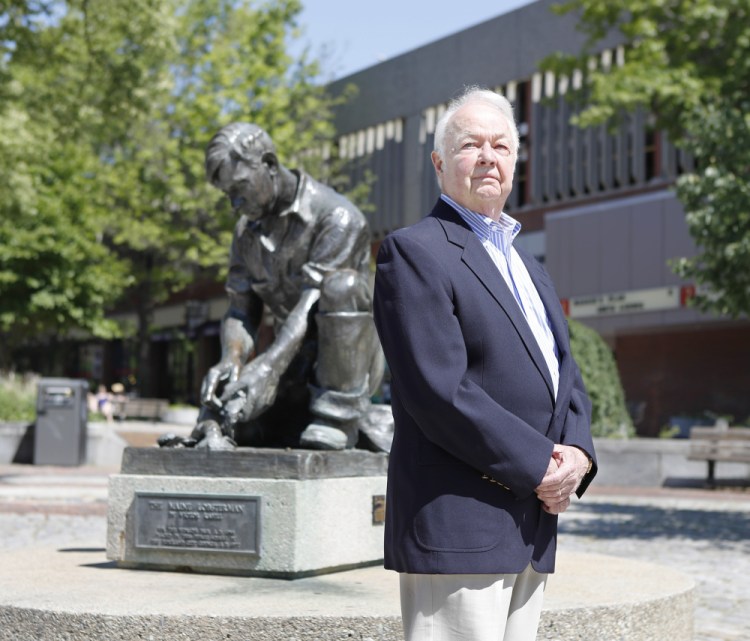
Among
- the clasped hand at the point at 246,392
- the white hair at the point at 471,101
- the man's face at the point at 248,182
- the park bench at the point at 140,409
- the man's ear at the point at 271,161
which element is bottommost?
the park bench at the point at 140,409

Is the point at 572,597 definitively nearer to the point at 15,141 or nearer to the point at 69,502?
the point at 69,502

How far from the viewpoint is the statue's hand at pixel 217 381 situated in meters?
5.94

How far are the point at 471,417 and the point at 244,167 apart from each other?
11.9ft

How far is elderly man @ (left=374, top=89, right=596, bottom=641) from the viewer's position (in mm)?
2584

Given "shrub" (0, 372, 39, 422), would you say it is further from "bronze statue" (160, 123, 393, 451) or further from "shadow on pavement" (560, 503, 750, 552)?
"bronze statue" (160, 123, 393, 451)

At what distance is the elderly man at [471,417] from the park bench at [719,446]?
14.8 m

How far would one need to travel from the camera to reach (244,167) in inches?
233

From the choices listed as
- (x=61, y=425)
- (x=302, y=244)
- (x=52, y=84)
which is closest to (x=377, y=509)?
(x=302, y=244)

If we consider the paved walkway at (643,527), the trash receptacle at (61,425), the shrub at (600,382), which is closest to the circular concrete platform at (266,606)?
the paved walkway at (643,527)

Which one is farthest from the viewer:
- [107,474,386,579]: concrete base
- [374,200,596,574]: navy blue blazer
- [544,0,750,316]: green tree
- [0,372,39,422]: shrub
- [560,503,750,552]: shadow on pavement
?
[0,372,39,422]: shrub

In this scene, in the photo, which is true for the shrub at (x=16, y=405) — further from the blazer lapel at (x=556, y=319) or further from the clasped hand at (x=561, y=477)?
the clasped hand at (x=561, y=477)

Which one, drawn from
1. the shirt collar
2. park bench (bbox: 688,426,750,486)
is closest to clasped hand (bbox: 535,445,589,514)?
the shirt collar

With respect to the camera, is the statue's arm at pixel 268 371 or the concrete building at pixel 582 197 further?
the concrete building at pixel 582 197

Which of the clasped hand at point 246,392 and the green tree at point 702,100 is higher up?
the green tree at point 702,100
